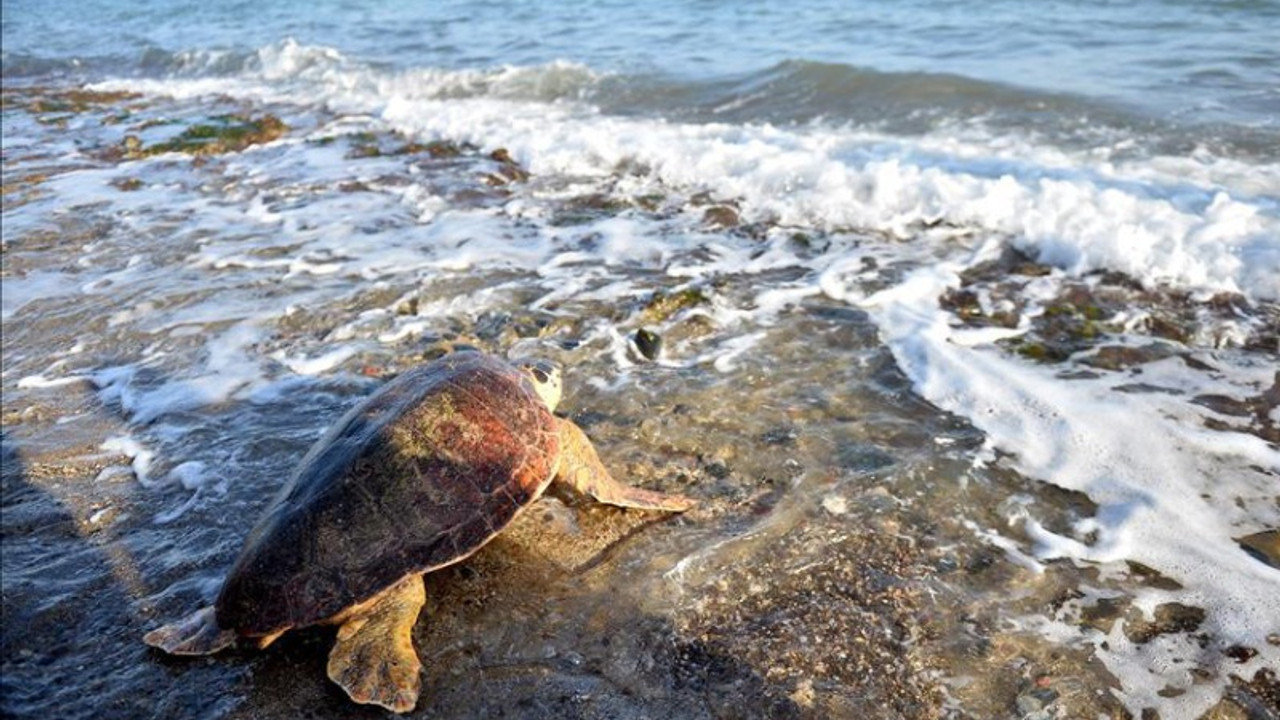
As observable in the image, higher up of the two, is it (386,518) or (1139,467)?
(386,518)

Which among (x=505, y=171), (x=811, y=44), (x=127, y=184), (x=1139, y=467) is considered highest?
(x=811, y=44)

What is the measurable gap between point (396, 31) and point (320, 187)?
38.9 ft

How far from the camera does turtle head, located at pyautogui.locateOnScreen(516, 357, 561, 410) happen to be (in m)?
3.67

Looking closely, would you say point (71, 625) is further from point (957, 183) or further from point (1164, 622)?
point (957, 183)

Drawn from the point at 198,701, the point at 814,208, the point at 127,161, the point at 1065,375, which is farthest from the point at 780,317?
the point at 127,161

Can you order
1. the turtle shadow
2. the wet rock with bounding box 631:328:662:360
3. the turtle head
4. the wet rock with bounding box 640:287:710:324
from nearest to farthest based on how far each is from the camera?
the turtle shadow → the turtle head → the wet rock with bounding box 631:328:662:360 → the wet rock with bounding box 640:287:710:324

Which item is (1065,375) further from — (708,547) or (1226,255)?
(708,547)

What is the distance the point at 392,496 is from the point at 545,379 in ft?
3.32

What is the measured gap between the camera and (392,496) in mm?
2908

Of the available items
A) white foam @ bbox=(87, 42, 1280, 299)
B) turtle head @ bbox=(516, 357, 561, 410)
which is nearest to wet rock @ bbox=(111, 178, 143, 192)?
white foam @ bbox=(87, 42, 1280, 299)

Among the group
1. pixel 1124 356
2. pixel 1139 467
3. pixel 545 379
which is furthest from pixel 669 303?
pixel 1139 467

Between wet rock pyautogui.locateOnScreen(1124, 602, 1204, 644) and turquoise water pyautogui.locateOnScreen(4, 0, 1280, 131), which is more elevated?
turquoise water pyautogui.locateOnScreen(4, 0, 1280, 131)

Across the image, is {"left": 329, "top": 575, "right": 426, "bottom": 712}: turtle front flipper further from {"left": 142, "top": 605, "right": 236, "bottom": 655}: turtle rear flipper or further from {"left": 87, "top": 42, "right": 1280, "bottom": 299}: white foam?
{"left": 87, "top": 42, "right": 1280, "bottom": 299}: white foam

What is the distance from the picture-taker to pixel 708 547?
10.6ft
